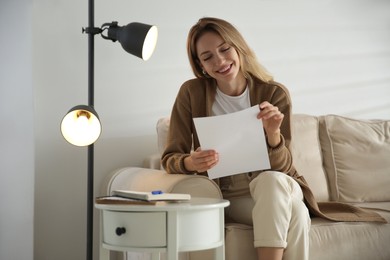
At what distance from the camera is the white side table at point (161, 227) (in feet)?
5.70

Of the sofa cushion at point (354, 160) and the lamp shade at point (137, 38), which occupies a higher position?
the lamp shade at point (137, 38)

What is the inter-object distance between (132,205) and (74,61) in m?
1.09

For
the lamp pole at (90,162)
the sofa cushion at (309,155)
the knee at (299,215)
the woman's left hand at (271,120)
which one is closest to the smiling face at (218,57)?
the woman's left hand at (271,120)

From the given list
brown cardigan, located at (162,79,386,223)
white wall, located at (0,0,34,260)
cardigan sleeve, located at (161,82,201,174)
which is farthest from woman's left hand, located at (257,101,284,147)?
white wall, located at (0,0,34,260)

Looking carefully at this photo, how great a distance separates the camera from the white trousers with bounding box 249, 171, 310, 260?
1993mm

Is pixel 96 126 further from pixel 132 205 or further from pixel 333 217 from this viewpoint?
pixel 333 217

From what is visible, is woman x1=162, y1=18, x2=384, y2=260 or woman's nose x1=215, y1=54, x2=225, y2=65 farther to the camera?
woman's nose x1=215, y1=54, x2=225, y2=65

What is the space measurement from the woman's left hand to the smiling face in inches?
10.4

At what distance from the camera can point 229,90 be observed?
2389 mm

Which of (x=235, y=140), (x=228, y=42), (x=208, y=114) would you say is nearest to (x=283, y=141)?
(x=235, y=140)

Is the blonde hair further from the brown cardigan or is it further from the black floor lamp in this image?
the black floor lamp

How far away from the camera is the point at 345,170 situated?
115 inches

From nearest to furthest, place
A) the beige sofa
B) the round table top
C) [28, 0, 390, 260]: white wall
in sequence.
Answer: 1. the round table top
2. the beige sofa
3. [28, 0, 390, 260]: white wall

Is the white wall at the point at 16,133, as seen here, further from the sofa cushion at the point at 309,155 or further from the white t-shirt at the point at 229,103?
the sofa cushion at the point at 309,155
